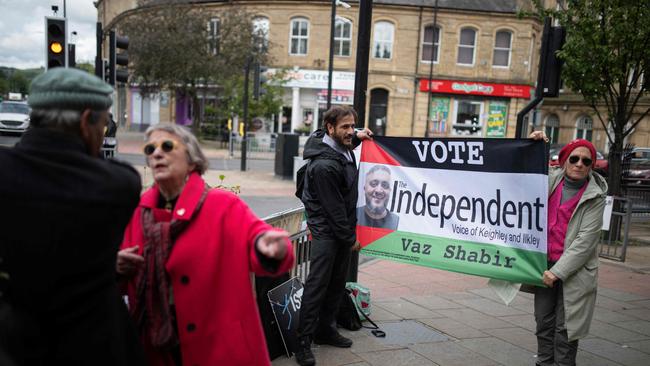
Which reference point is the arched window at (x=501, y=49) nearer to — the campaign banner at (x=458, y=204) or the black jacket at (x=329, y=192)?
the campaign banner at (x=458, y=204)

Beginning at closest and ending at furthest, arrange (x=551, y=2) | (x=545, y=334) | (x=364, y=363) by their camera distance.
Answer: (x=545, y=334)
(x=364, y=363)
(x=551, y=2)

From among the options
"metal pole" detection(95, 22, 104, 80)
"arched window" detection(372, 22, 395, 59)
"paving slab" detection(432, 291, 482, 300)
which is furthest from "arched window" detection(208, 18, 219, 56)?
"paving slab" detection(432, 291, 482, 300)

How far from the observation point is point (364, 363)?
4.19 m

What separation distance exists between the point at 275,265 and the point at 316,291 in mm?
2022

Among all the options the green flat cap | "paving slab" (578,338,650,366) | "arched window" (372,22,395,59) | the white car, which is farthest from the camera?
"arched window" (372,22,395,59)

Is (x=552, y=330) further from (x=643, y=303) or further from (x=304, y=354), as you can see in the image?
(x=643, y=303)

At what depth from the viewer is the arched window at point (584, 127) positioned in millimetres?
37344

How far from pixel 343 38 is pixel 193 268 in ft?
111

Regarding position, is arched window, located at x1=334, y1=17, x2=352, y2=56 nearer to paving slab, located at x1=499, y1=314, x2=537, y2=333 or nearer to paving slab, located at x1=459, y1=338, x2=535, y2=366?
paving slab, located at x1=499, y1=314, x2=537, y2=333

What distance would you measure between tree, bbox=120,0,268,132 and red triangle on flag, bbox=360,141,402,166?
25.9 m

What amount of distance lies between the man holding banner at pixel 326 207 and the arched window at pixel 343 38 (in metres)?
31.4

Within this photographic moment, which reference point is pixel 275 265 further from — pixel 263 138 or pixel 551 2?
pixel 551 2

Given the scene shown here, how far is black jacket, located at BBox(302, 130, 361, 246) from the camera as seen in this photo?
405 cm

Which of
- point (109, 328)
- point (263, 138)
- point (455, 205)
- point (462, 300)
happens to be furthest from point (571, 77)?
point (263, 138)
